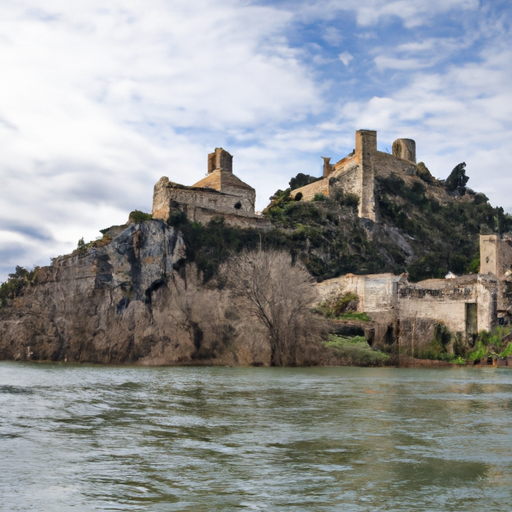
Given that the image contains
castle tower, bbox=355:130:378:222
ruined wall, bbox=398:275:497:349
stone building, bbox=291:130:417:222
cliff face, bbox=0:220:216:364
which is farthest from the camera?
stone building, bbox=291:130:417:222

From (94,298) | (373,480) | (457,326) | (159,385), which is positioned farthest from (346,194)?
(373,480)

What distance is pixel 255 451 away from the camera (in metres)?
14.8

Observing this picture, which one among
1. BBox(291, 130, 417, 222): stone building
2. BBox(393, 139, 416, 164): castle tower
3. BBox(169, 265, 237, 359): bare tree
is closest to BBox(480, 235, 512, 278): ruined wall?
BBox(291, 130, 417, 222): stone building

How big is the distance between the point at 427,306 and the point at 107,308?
24.9 metres

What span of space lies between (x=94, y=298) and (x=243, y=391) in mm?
34499

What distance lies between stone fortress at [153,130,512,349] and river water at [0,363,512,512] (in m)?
30.2

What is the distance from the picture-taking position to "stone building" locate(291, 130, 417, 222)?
81875 millimetres

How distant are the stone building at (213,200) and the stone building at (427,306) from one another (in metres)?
14.8

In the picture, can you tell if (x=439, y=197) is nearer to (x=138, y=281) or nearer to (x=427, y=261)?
(x=427, y=261)

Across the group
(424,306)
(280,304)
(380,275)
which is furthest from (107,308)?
(424,306)

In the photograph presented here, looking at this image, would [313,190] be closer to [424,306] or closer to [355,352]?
[424,306]

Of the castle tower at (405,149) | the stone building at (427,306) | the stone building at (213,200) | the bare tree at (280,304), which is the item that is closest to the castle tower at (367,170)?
the castle tower at (405,149)

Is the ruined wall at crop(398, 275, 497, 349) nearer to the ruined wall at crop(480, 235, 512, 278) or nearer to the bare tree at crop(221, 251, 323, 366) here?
the ruined wall at crop(480, 235, 512, 278)

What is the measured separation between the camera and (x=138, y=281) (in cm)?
6181
